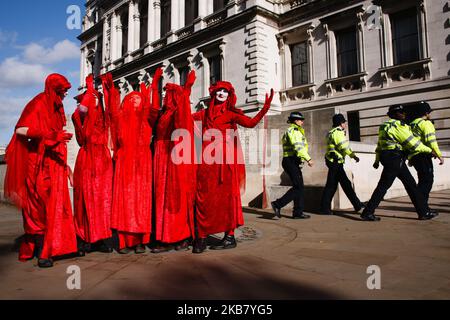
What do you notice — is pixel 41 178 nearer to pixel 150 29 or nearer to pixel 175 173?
pixel 175 173

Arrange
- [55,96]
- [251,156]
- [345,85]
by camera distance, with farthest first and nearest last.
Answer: [345,85], [251,156], [55,96]

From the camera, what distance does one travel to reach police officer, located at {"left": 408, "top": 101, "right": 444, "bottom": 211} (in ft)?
17.8

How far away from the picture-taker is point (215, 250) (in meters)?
3.69

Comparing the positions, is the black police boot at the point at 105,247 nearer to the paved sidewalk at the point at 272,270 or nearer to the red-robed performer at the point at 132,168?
the red-robed performer at the point at 132,168

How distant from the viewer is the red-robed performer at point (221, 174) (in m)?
3.71

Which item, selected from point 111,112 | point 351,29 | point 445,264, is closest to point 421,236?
point 445,264

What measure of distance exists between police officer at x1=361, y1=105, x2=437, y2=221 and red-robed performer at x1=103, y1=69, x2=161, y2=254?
10.9ft

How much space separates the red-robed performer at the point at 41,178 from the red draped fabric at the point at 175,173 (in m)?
0.90

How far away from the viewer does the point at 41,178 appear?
3.33 meters

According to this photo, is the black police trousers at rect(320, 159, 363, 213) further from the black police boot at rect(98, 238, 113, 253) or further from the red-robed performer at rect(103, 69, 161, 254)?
the black police boot at rect(98, 238, 113, 253)

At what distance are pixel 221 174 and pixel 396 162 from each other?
9.65 feet

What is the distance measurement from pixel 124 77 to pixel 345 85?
19551 mm

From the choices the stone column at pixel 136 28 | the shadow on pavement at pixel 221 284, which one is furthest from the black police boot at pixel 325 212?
the stone column at pixel 136 28
